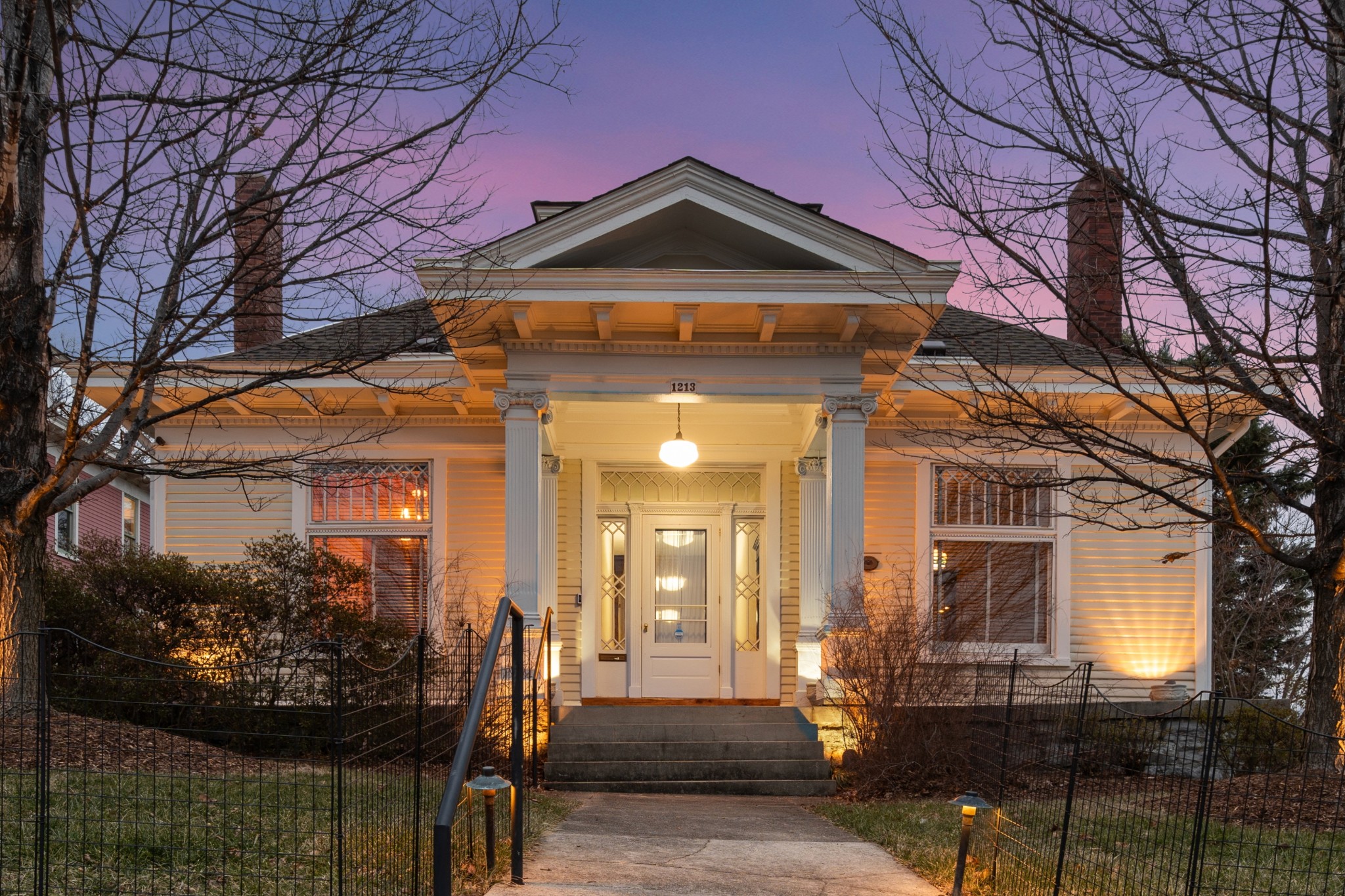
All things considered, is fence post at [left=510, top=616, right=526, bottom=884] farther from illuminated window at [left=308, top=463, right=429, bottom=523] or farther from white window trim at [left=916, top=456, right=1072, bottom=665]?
white window trim at [left=916, top=456, right=1072, bottom=665]

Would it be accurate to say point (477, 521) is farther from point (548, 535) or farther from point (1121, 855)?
point (1121, 855)

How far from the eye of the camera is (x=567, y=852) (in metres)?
6.95

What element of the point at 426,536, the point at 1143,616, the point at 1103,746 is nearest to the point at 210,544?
the point at 426,536

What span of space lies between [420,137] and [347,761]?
16.0 ft

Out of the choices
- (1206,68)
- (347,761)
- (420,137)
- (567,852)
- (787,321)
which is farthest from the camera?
(787,321)

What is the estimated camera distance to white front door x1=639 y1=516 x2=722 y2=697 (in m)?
14.4

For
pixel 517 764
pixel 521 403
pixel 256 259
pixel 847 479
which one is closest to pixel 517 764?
pixel 517 764

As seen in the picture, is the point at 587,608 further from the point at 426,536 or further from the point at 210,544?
the point at 210,544

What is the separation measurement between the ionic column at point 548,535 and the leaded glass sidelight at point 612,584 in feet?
2.38

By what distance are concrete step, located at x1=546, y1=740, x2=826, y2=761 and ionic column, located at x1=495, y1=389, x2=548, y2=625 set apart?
162cm

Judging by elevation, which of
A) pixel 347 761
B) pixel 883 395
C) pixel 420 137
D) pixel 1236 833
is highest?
pixel 420 137

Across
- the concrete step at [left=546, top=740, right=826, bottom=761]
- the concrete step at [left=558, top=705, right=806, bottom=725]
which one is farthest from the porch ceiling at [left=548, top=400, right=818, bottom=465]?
the concrete step at [left=546, top=740, right=826, bottom=761]

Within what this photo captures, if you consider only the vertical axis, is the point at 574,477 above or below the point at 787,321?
below

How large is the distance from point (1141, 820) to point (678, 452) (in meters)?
6.84
